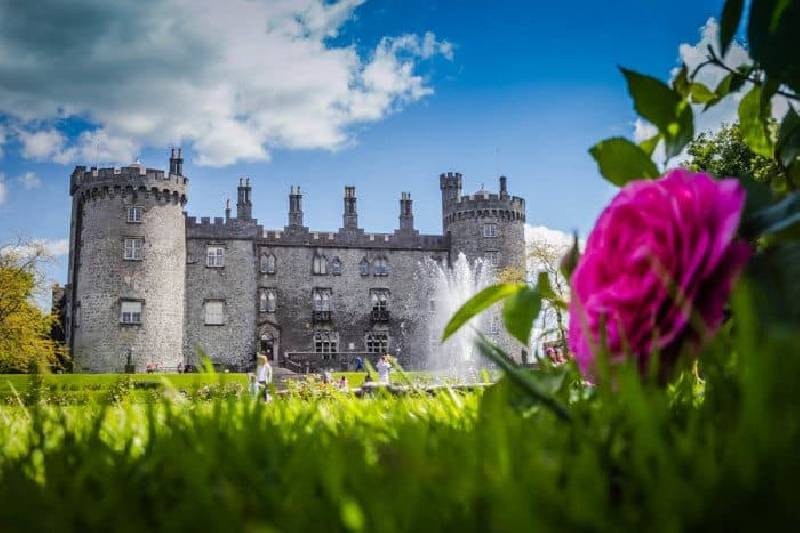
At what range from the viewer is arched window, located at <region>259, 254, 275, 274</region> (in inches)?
1639

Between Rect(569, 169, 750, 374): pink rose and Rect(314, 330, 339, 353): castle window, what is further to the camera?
Rect(314, 330, 339, 353): castle window

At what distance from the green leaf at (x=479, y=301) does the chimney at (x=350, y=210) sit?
42449 mm

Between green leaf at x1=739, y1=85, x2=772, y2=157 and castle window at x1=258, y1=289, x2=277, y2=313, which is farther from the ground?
castle window at x1=258, y1=289, x2=277, y2=313

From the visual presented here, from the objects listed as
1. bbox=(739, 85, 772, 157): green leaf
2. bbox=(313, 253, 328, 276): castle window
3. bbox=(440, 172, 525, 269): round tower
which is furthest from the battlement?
bbox=(739, 85, 772, 157): green leaf

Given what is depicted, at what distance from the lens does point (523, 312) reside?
127 cm

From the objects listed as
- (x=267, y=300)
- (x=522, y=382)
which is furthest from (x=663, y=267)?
(x=267, y=300)

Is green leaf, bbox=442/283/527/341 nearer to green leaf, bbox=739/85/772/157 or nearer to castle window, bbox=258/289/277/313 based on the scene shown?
green leaf, bbox=739/85/772/157

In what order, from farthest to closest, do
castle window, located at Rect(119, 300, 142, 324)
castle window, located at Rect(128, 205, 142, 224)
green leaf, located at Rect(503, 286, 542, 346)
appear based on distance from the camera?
castle window, located at Rect(128, 205, 142, 224)
castle window, located at Rect(119, 300, 142, 324)
green leaf, located at Rect(503, 286, 542, 346)

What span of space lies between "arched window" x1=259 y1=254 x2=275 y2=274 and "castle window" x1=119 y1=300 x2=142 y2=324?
7.71 meters

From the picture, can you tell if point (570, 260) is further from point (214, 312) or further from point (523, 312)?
point (214, 312)

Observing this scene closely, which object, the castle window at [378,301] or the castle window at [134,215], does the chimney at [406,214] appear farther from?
the castle window at [134,215]

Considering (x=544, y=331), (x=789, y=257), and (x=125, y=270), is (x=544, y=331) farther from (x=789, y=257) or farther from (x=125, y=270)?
(x=125, y=270)

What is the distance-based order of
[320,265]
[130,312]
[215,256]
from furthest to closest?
[320,265]
[215,256]
[130,312]

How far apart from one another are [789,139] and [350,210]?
43064 millimetres
